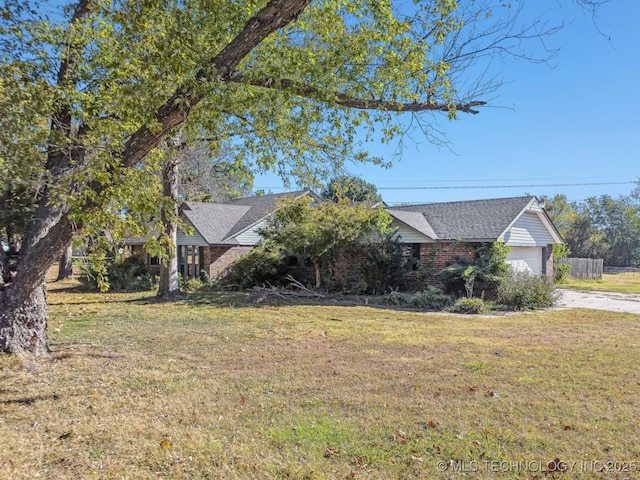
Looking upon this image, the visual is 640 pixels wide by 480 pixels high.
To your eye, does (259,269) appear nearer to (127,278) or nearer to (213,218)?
(213,218)

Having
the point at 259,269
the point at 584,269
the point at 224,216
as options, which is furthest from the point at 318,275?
the point at 584,269

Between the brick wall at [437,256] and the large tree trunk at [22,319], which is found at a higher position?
the brick wall at [437,256]

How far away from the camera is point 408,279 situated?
1588cm

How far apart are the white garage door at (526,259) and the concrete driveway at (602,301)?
1.70 m

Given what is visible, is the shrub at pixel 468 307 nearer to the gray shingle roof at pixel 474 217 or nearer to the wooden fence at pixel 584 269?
the gray shingle roof at pixel 474 217

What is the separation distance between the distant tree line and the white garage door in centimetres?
1993

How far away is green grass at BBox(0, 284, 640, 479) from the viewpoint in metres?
3.27

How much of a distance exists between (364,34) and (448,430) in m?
4.96

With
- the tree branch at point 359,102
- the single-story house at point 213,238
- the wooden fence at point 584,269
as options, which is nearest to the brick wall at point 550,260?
the wooden fence at point 584,269

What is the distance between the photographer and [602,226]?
43.0 m

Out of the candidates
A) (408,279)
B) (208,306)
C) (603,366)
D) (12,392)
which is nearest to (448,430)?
(603,366)

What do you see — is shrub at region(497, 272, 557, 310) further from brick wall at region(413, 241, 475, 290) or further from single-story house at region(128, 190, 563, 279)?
brick wall at region(413, 241, 475, 290)

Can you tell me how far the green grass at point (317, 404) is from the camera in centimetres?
327

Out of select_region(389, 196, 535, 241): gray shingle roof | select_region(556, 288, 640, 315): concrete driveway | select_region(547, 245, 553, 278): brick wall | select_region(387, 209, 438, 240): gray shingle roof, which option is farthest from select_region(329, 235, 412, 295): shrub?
select_region(547, 245, 553, 278): brick wall
